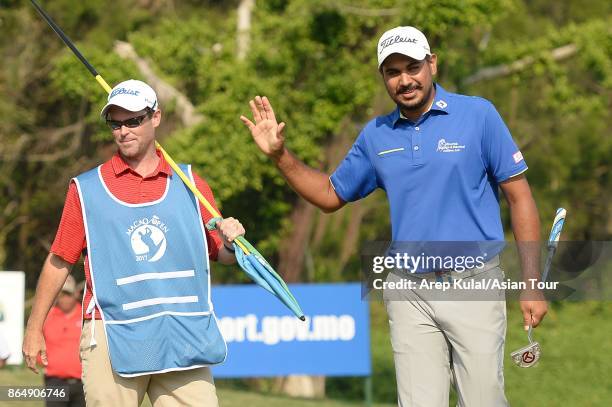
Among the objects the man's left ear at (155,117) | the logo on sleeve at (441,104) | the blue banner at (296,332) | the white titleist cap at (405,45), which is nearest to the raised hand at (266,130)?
the man's left ear at (155,117)

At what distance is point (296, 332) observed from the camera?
14070 mm

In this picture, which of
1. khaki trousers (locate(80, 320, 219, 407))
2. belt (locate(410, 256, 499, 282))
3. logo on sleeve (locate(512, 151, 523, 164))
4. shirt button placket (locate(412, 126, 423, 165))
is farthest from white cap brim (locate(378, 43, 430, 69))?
khaki trousers (locate(80, 320, 219, 407))

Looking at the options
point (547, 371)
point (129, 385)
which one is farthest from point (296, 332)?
point (129, 385)

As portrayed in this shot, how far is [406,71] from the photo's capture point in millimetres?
5742

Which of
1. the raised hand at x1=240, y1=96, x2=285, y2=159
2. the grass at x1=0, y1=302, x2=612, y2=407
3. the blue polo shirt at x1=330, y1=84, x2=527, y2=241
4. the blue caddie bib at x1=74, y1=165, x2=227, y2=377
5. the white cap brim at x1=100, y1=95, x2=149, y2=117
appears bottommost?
the grass at x1=0, y1=302, x2=612, y2=407

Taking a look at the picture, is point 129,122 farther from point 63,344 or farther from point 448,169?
point 63,344

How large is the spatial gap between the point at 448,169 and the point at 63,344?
575 cm

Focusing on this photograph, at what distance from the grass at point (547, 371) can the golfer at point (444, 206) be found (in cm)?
560

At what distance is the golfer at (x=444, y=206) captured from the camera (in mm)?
5594

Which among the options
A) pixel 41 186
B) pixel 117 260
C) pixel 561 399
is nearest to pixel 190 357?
pixel 117 260

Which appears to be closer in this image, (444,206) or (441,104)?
(444,206)

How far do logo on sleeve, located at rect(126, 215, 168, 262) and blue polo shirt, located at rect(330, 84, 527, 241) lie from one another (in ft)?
3.62

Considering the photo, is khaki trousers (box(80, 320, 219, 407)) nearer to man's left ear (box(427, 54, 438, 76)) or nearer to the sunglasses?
the sunglasses

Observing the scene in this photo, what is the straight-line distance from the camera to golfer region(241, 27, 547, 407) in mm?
5594
